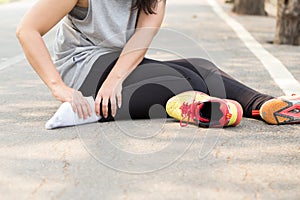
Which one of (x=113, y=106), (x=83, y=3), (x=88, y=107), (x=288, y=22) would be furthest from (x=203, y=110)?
(x=288, y=22)

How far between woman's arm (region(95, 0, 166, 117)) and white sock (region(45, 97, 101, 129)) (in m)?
0.06

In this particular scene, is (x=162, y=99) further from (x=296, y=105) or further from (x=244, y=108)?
(x=296, y=105)

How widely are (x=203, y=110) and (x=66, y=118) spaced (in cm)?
78

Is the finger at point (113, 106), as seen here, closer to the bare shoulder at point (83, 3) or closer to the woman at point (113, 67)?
the woman at point (113, 67)

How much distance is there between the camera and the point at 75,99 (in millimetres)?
3750

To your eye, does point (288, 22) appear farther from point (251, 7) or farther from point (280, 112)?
point (251, 7)

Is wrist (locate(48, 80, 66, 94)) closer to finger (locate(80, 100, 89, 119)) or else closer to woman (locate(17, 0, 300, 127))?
woman (locate(17, 0, 300, 127))

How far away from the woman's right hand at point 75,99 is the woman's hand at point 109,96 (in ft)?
0.21

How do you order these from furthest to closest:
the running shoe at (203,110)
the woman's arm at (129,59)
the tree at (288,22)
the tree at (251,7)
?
1. the tree at (251,7)
2. the tree at (288,22)
3. the woman's arm at (129,59)
4. the running shoe at (203,110)

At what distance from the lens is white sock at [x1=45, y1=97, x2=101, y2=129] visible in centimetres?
373

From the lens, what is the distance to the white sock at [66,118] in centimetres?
373

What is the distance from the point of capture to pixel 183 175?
294cm

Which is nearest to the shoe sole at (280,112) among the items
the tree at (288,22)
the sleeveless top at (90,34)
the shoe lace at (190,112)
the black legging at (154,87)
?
the black legging at (154,87)

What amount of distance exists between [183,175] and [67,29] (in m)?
1.59
